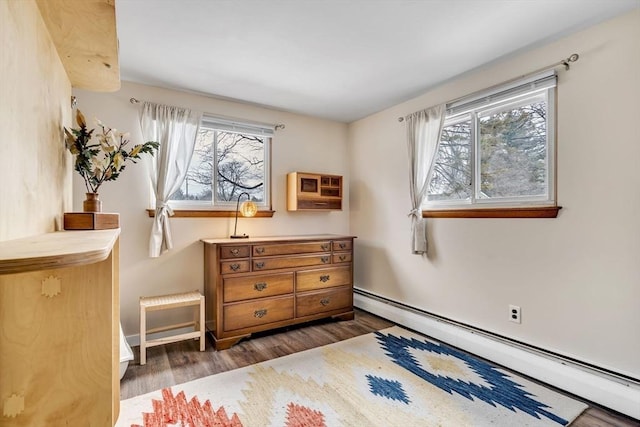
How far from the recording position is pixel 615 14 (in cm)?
182

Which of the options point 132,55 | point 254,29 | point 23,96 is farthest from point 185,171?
point 23,96

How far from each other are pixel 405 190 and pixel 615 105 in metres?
1.68

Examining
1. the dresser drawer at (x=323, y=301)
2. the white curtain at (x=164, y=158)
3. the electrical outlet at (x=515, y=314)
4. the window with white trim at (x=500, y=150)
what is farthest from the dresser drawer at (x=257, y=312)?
the electrical outlet at (x=515, y=314)

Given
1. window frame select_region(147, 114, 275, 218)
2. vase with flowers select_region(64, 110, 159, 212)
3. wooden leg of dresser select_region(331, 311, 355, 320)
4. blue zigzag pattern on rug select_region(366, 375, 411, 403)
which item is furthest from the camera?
wooden leg of dresser select_region(331, 311, 355, 320)

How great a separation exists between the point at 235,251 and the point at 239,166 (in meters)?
1.03

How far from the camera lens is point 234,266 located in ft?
8.71

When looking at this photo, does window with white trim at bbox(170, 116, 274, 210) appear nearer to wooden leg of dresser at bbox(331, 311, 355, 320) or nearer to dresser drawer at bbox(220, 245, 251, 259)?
dresser drawer at bbox(220, 245, 251, 259)

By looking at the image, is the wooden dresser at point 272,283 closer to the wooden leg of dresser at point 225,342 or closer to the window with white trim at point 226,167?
the wooden leg of dresser at point 225,342

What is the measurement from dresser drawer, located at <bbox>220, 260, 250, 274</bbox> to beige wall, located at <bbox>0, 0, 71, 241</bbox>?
1.29 metres

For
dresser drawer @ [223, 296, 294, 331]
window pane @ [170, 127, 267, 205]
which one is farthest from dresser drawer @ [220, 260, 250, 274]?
window pane @ [170, 127, 267, 205]

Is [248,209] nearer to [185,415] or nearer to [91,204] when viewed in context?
[91,204]

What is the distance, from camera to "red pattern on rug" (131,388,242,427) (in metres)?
1.68

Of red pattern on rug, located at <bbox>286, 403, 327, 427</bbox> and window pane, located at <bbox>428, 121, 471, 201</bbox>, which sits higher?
window pane, located at <bbox>428, 121, 471, 201</bbox>

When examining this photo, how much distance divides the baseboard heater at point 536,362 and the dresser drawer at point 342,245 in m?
0.78
